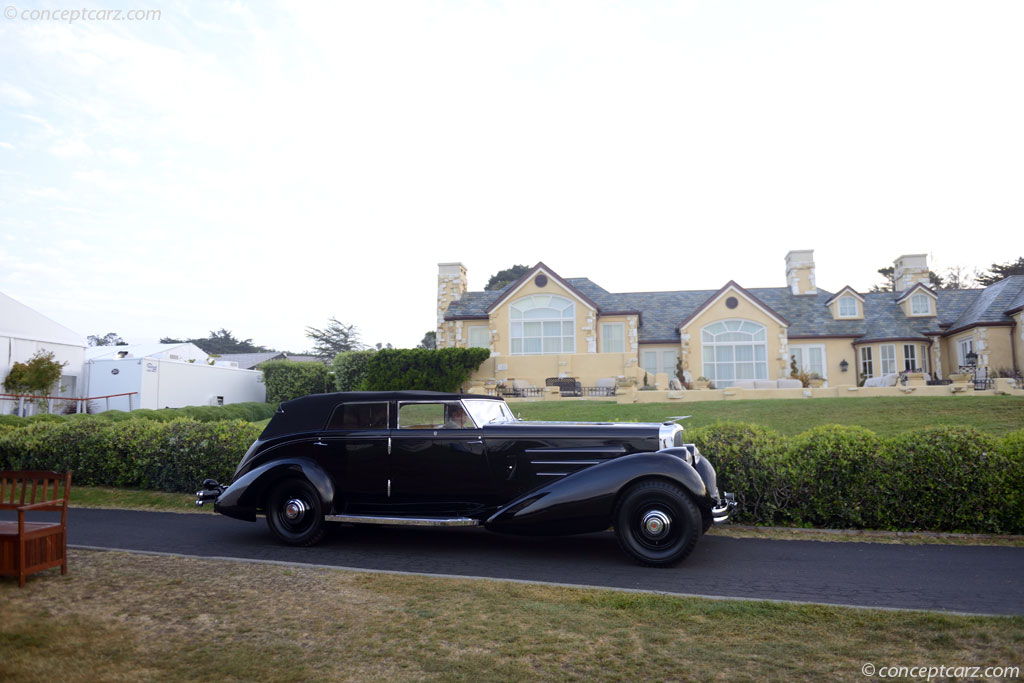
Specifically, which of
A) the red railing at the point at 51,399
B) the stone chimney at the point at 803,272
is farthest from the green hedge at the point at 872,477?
the stone chimney at the point at 803,272

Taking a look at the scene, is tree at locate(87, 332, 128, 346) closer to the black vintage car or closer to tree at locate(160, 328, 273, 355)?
tree at locate(160, 328, 273, 355)

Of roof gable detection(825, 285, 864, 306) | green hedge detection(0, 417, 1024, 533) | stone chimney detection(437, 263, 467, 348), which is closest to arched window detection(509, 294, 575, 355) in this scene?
stone chimney detection(437, 263, 467, 348)

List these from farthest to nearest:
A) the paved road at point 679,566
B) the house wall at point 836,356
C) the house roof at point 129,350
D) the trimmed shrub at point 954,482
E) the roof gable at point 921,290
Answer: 1. the house roof at point 129,350
2. the roof gable at point 921,290
3. the house wall at point 836,356
4. the trimmed shrub at point 954,482
5. the paved road at point 679,566

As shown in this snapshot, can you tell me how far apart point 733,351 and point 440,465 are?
23672 mm

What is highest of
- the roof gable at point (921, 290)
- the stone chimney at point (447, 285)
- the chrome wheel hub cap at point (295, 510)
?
the stone chimney at point (447, 285)

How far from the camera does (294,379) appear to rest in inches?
1302

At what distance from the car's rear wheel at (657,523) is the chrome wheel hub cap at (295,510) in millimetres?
3390

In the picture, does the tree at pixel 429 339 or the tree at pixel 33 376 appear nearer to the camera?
the tree at pixel 33 376

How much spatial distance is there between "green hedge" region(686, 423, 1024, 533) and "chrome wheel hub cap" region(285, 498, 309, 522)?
16.0 feet

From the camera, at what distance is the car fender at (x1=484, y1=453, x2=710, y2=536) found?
630cm

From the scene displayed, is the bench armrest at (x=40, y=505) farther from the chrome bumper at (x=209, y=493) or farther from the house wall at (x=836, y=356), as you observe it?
the house wall at (x=836, y=356)

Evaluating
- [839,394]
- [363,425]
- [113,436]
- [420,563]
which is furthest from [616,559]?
[839,394]

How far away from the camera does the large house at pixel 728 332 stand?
27.7 meters

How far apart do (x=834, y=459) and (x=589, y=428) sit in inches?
123
